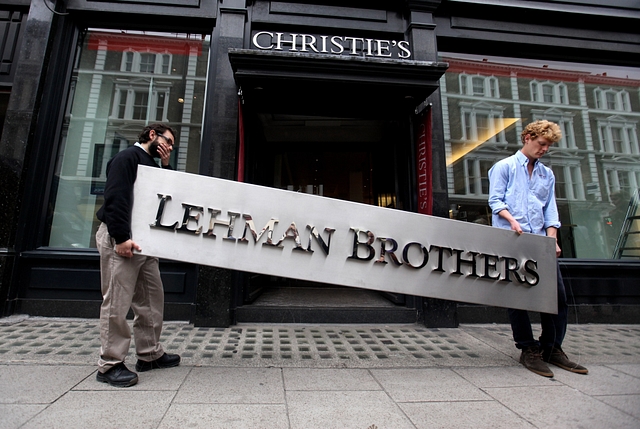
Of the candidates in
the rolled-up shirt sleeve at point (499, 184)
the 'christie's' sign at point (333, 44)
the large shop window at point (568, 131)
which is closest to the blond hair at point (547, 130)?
the rolled-up shirt sleeve at point (499, 184)

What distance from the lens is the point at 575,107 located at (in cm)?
577

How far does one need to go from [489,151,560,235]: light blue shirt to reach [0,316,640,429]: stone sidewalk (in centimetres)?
132

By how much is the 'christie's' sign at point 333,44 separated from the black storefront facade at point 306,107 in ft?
0.07

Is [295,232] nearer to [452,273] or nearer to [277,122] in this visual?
[452,273]

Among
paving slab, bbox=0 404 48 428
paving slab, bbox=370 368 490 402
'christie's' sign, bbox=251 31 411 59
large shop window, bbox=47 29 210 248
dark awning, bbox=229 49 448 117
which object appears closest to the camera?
paving slab, bbox=0 404 48 428

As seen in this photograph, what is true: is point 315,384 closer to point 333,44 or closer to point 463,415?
point 463,415

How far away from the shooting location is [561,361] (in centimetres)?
283

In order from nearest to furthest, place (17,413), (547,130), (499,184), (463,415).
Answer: (17,413) < (463,415) < (547,130) < (499,184)

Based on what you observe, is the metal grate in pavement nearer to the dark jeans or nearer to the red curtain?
the dark jeans

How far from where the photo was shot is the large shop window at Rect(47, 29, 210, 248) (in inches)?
187

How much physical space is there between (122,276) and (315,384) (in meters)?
1.71

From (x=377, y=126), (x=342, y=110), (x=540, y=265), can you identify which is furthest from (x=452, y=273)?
(x=377, y=126)

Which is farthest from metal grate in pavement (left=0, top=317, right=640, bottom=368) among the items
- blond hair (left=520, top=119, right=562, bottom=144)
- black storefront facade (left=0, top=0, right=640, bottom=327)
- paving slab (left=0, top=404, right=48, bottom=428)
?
blond hair (left=520, top=119, right=562, bottom=144)


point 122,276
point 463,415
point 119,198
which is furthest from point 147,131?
point 463,415
